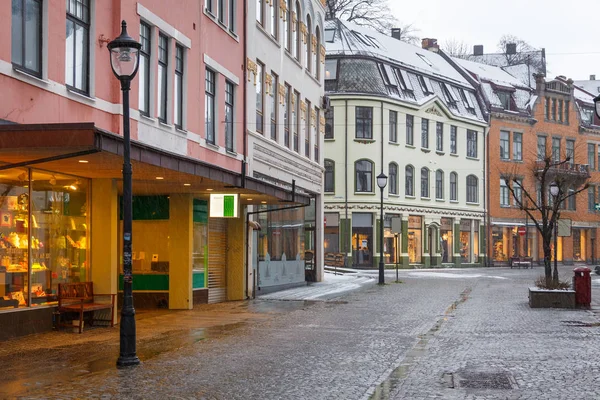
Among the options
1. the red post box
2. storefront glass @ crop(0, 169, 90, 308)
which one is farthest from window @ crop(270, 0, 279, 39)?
storefront glass @ crop(0, 169, 90, 308)

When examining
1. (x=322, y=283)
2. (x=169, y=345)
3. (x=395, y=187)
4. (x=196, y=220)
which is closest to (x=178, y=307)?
(x=196, y=220)

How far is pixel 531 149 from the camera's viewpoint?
6944 centimetres

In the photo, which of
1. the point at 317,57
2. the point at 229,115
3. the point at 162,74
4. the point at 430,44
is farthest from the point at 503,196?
the point at 162,74

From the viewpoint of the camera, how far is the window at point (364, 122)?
5612 cm

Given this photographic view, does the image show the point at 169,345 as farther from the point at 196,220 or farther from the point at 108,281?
the point at 196,220

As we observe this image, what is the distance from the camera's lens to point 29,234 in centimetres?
1642

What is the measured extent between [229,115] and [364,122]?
31.9 m

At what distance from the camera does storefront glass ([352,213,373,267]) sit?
184 ft

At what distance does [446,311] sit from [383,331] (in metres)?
5.64

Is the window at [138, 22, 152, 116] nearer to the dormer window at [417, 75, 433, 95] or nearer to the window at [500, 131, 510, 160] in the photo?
the dormer window at [417, 75, 433, 95]

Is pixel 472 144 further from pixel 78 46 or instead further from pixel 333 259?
pixel 78 46

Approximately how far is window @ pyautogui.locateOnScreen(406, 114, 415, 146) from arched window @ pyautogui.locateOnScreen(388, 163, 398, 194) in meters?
2.11

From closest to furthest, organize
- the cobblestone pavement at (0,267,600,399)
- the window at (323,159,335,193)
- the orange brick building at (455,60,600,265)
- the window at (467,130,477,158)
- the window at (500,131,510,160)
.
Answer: the cobblestone pavement at (0,267,600,399) → the window at (323,159,335,193) → the window at (467,130,477,158) → the orange brick building at (455,60,600,265) → the window at (500,131,510,160)

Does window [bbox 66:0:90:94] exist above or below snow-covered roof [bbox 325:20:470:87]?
below
